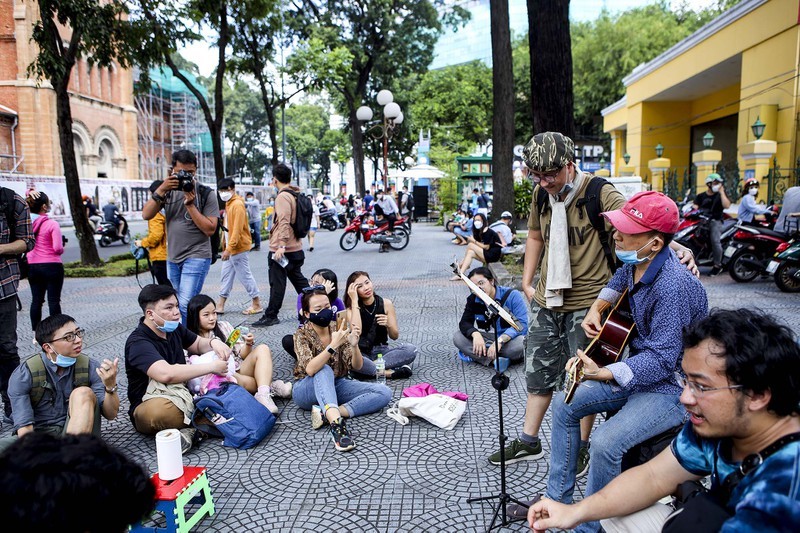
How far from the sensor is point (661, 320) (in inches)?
97.5

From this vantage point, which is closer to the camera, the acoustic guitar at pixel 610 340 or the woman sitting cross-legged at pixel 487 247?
the acoustic guitar at pixel 610 340

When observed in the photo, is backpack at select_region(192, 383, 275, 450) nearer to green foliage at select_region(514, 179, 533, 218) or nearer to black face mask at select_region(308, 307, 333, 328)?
black face mask at select_region(308, 307, 333, 328)

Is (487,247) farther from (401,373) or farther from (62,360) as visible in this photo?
(62,360)

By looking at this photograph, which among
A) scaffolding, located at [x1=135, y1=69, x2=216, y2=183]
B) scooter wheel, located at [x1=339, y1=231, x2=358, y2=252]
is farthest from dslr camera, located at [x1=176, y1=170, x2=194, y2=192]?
scaffolding, located at [x1=135, y1=69, x2=216, y2=183]

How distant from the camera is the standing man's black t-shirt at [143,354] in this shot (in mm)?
3873

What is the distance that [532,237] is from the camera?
12.1 feet

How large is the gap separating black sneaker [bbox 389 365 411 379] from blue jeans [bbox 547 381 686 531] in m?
2.54

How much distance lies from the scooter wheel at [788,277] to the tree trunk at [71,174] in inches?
501

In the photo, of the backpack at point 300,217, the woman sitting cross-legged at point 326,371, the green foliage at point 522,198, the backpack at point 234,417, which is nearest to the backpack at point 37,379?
the backpack at point 234,417

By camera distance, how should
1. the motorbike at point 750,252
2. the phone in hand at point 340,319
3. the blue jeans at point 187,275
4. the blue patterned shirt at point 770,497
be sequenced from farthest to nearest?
1. the motorbike at point 750,252
2. the blue jeans at point 187,275
3. the phone in hand at point 340,319
4. the blue patterned shirt at point 770,497

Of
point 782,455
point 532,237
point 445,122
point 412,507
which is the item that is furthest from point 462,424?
point 445,122

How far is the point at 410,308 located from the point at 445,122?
36.1m

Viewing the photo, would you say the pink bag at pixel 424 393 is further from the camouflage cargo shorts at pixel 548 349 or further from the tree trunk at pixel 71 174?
the tree trunk at pixel 71 174

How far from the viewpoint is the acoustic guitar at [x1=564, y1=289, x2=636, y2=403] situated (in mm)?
2623
